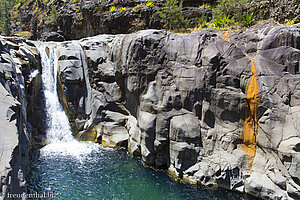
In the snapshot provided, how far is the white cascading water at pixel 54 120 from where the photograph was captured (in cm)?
1584

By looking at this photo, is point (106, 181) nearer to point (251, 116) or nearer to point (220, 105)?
point (220, 105)

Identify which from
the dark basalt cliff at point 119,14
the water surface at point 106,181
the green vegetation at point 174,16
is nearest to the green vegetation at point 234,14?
the dark basalt cliff at point 119,14

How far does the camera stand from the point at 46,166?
13273mm

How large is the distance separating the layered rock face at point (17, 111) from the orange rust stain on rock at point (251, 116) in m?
11.5

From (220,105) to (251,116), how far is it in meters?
1.77

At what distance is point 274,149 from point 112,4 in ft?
85.2

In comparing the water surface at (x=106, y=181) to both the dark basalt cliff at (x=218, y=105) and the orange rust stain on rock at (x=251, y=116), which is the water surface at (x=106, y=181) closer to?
the dark basalt cliff at (x=218, y=105)

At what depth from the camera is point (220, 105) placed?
1197cm

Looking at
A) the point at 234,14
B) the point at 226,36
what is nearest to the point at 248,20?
the point at 234,14

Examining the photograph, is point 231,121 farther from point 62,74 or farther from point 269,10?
point 62,74

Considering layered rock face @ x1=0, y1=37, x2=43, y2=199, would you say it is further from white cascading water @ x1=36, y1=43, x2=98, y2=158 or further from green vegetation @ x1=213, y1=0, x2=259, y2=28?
green vegetation @ x1=213, y1=0, x2=259, y2=28

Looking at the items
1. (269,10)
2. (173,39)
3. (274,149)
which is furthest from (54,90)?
(269,10)

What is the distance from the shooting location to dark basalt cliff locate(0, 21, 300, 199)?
10461 mm

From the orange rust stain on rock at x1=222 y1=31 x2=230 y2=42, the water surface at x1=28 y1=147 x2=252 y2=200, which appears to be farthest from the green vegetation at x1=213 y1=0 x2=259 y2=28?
the water surface at x1=28 y1=147 x2=252 y2=200
